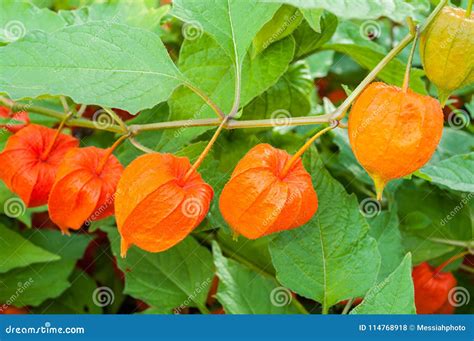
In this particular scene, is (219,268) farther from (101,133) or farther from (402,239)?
(101,133)

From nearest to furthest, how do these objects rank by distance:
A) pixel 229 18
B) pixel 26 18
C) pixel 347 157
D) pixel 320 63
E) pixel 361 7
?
pixel 361 7, pixel 229 18, pixel 26 18, pixel 347 157, pixel 320 63

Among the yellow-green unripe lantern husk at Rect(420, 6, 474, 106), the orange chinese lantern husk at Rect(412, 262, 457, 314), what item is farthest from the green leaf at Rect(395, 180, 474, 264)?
the yellow-green unripe lantern husk at Rect(420, 6, 474, 106)

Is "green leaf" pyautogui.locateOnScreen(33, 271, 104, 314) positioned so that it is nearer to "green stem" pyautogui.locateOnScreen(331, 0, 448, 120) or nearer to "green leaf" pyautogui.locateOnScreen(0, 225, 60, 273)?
"green leaf" pyautogui.locateOnScreen(0, 225, 60, 273)

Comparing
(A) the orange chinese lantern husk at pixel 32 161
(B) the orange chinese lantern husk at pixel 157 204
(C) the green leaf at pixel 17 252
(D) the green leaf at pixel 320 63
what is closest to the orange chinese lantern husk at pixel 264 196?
(B) the orange chinese lantern husk at pixel 157 204

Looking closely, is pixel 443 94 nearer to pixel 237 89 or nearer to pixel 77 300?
pixel 237 89

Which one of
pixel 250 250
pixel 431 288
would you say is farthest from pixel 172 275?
pixel 431 288

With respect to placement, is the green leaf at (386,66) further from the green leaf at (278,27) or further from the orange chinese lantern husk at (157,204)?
the orange chinese lantern husk at (157,204)

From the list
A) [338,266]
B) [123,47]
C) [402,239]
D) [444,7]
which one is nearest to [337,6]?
[444,7]

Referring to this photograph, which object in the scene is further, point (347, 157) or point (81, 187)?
point (347, 157)
